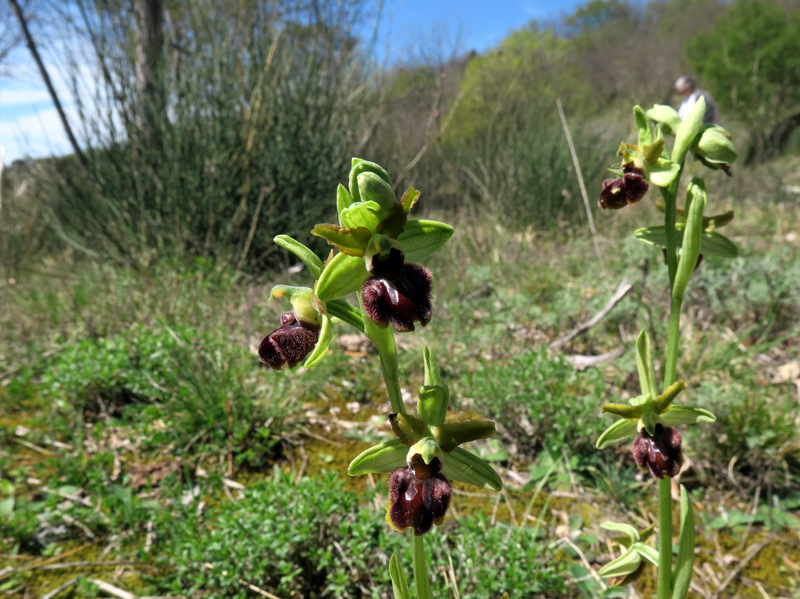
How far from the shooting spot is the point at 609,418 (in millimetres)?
1908

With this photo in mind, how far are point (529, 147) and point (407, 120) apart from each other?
3.37m

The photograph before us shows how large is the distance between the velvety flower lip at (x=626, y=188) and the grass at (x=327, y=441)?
892mm

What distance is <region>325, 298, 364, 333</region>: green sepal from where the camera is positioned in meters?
0.71

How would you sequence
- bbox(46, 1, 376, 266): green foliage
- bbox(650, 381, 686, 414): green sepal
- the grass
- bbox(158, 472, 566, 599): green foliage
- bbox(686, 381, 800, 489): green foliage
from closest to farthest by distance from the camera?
bbox(650, 381, 686, 414): green sepal → bbox(158, 472, 566, 599): green foliage → the grass → bbox(686, 381, 800, 489): green foliage → bbox(46, 1, 376, 266): green foliage

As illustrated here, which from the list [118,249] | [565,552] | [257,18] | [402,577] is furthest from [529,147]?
[402,577]

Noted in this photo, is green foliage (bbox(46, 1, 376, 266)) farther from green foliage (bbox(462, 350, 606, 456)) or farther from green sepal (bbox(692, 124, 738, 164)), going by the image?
green sepal (bbox(692, 124, 738, 164))

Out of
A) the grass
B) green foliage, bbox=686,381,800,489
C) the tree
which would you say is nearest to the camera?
the grass

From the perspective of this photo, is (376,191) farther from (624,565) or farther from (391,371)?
(624,565)

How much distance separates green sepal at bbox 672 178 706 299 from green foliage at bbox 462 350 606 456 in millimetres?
1017

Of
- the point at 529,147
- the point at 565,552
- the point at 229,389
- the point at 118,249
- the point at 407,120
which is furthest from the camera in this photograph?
the point at 407,120

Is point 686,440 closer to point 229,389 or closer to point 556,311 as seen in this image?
point 556,311

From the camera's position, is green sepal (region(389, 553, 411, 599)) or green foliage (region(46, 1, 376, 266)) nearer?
green sepal (region(389, 553, 411, 599))

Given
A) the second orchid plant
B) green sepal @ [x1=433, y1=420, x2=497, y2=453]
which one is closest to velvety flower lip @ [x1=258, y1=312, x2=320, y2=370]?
the second orchid plant

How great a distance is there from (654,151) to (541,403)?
3.81ft
